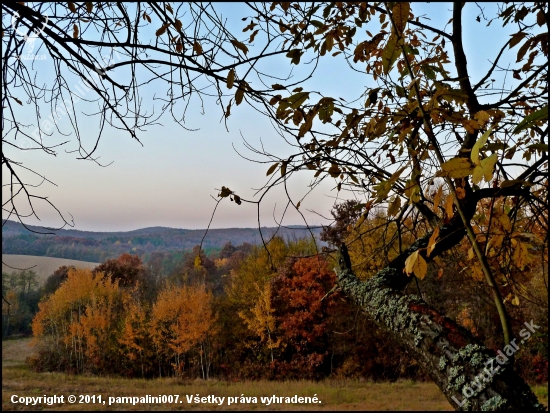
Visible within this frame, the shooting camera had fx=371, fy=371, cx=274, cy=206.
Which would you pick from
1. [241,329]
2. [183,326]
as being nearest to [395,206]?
[241,329]

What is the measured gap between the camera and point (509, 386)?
2.69 feet

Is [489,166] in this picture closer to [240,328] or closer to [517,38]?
[517,38]

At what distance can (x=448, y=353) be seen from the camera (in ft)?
3.20

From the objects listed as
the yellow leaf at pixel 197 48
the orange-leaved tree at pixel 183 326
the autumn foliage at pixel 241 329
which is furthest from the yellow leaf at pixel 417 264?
the orange-leaved tree at pixel 183 326

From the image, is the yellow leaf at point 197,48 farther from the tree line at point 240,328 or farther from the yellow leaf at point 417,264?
the tree line at point 240,328

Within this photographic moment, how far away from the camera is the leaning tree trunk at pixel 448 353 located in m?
0.83

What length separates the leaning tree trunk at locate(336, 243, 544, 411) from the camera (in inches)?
32.5

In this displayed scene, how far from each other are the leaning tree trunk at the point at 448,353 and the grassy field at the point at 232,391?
1112cm

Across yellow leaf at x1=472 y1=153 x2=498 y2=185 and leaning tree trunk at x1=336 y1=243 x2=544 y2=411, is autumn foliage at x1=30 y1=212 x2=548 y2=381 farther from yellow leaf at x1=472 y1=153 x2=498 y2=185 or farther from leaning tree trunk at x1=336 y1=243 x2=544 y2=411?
yellow leaf at x1=472 y1=153 x2=498 y2=185

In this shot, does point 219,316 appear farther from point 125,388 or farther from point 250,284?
point 125,388

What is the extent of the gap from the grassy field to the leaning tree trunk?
11.1 metres

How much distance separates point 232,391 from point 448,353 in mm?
14373

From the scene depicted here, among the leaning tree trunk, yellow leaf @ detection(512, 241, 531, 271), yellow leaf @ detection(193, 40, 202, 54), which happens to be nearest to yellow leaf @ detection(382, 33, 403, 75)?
yellow leaf @ detection(512, 241, 531, 271)

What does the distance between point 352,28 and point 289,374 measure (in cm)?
1521
